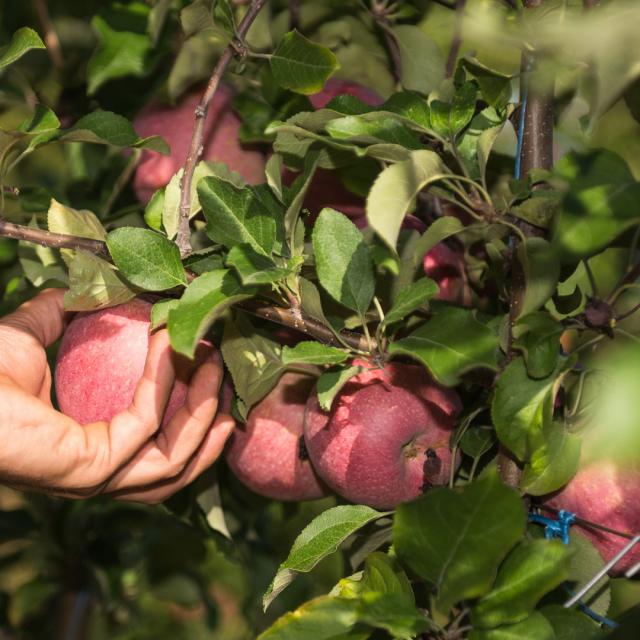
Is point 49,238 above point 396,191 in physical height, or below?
below

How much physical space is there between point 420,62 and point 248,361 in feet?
1.67

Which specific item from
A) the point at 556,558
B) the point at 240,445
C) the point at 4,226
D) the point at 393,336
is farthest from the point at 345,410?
the point at 4,226

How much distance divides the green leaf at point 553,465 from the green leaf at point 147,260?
0.39 m

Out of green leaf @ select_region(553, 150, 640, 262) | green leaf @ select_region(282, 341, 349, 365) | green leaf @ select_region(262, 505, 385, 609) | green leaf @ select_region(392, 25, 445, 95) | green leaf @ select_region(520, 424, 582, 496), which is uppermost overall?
green leaf @ select_region(553, 150, 640, 262)

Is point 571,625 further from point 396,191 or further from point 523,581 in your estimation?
point 396,191

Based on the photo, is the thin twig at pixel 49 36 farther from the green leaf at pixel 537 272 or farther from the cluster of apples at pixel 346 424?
the green leaf at pixel 537 272

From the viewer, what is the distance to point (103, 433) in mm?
929

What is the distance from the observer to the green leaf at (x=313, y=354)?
32.4 inches

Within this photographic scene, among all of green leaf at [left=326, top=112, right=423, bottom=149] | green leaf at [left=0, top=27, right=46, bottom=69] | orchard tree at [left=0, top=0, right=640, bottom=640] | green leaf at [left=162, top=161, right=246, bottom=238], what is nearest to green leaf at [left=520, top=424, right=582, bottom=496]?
orchard tree at [left=0, top=0, right=640, bottom=640]

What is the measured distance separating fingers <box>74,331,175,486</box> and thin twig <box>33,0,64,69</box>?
0.76 meters

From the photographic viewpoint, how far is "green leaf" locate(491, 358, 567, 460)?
794mm

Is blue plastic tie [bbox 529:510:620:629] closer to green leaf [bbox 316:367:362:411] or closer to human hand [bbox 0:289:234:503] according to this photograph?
green leaf [bbox 316:367:362:411]

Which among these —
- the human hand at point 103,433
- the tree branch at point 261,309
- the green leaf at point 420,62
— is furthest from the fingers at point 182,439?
the green leaf at point 420,62

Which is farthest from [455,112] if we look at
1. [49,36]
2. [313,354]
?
[49,36]
